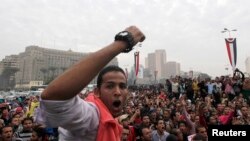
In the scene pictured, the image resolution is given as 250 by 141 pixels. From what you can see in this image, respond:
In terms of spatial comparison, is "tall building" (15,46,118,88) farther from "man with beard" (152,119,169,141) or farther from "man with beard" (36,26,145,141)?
"man with beard" (36,26,145,141)

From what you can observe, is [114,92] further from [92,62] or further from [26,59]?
[26,59]

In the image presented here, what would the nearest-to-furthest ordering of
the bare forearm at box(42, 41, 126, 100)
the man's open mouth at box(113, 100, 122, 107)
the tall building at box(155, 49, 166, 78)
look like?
the bare forearm at box(42, 41, 126, 100), the man's open mouth at box(113, 100, 122, 107), the tall building at box(155, 49, 166, 78)

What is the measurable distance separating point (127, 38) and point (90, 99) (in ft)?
1.47

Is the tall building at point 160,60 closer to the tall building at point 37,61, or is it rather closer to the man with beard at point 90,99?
the tall building at point 37,61

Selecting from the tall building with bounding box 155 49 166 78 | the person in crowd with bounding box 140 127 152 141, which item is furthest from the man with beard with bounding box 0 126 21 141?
the tall building with bounding box 155 49 166 78

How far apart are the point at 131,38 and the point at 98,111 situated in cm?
43

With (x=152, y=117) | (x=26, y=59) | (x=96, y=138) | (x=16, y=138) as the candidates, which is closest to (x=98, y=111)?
(x=96, y=138)

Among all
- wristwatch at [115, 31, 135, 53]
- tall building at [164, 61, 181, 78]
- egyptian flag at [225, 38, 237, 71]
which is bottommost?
wristwatch at [115, 31, 135, 53]

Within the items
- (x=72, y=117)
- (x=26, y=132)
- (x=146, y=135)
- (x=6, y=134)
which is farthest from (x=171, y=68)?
(x=72, y=117)

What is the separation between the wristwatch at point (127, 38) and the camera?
1.47m

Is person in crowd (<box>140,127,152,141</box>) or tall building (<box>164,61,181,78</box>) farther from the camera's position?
tall building (<box>164,61,181,78</box>)

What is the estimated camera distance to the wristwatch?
4.81 feet

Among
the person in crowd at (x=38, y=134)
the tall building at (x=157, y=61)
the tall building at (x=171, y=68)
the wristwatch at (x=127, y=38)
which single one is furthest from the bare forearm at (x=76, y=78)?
the tall building at (x=171, y=68)

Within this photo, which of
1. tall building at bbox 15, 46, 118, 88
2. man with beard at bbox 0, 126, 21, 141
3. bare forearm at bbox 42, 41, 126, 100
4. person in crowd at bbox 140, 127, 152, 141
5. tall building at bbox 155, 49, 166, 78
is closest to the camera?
bare forearm at bbox 42, 41, 126, 100
